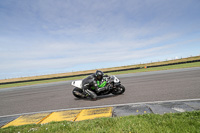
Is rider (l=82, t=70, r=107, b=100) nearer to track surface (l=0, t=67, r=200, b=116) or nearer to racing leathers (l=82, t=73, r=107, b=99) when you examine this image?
racing leathers (l=82, t=73, r=107, b=99)

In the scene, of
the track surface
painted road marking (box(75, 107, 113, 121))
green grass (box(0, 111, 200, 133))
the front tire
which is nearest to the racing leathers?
the track surface

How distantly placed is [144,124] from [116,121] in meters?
0.76

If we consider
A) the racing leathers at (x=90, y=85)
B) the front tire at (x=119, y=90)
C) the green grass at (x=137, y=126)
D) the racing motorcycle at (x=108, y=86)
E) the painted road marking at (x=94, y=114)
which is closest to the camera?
the green grass at (x=137, y=126)

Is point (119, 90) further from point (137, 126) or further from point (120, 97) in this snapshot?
point (137, 126)

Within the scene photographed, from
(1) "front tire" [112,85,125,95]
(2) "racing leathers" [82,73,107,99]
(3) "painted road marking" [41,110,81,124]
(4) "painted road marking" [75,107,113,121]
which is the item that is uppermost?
(2) "racing leathers" [82,73,107,99]

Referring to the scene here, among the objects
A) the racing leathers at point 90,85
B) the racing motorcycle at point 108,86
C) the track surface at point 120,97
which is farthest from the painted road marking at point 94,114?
the racing motorcycle at point 108,86

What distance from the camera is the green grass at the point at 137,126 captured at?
9.05ft

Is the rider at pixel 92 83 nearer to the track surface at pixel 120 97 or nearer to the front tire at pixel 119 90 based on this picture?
the track surface at pixel 120 97

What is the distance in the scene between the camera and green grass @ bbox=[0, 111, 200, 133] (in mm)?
2758

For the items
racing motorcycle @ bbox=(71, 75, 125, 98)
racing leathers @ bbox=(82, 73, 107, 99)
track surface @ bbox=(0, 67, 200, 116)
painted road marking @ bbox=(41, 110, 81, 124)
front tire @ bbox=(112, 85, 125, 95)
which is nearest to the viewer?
painted road marking @ bbox=(41, 110, 81, 124)

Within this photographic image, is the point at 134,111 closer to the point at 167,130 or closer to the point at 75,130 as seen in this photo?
the point at 167,130

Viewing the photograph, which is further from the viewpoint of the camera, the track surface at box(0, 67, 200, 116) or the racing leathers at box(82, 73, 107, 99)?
the racing leathers at box(82, 73, 107, 99)

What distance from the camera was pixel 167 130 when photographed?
2678 millimetres

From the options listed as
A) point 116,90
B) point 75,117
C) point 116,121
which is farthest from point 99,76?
point 116,121
